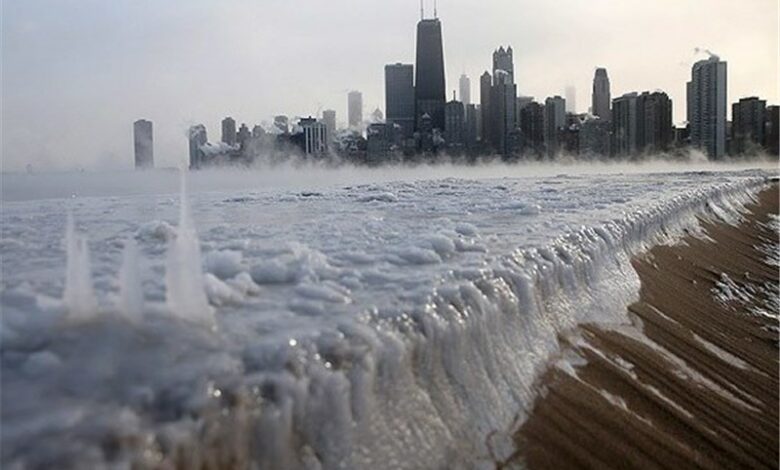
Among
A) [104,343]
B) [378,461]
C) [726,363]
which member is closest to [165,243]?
[104,343]

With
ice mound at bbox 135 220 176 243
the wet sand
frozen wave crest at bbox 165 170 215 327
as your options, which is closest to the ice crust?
frozen wave crest at bbox 165 170 215 327

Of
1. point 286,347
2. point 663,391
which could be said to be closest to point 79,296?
point 286,347

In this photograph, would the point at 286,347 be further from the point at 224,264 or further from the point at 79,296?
the point at 224,264

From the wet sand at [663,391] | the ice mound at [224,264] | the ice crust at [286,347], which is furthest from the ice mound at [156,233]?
the wet sand at [663,391]

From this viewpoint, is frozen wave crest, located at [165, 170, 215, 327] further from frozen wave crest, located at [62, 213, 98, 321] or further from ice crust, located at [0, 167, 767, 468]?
frozen wave crest, located at [62, 213, 98, 321]

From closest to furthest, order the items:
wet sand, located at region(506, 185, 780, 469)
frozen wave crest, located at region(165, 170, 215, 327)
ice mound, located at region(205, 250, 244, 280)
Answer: frozen wave crest, located at region(165, 170, 215, 327) < wet sand, located at region(506, 185, 780, 469) < ice mound, located at region(205, 250, 244, 280)

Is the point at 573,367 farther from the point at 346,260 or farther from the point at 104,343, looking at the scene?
the point at 104,343
